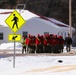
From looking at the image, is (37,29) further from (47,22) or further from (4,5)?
(4,5)

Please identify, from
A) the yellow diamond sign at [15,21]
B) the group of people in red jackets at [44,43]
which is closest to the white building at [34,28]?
the group of people in red jackets at [44,43]

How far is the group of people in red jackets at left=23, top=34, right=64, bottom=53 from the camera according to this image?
3278 cm

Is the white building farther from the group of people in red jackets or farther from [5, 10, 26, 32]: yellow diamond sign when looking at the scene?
[5, 10, 26, 32]: yellow diamond sign

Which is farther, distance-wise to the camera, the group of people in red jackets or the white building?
the white building

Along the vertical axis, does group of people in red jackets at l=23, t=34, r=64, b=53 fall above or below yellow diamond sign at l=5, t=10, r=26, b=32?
below

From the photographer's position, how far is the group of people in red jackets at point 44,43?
1291 inches

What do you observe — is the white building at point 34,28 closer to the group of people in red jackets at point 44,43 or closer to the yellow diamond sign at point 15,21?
the group of people in red jackets at point 44,43

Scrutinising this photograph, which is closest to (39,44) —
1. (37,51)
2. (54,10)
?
(37,51)

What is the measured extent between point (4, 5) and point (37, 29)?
34071 millimetres

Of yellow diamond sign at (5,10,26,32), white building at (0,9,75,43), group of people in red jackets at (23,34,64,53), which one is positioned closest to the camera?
yellow diamond sign at (5,10,26,32)

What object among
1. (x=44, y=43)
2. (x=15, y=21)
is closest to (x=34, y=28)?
(x=44, y=43)

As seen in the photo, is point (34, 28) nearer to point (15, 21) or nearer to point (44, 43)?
point (44, 43)

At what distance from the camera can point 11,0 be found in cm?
8962

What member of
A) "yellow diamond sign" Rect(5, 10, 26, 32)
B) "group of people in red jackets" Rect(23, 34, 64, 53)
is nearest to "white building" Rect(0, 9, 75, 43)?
"group of people in red jackets" Rect(23, 34, 64, 53)
